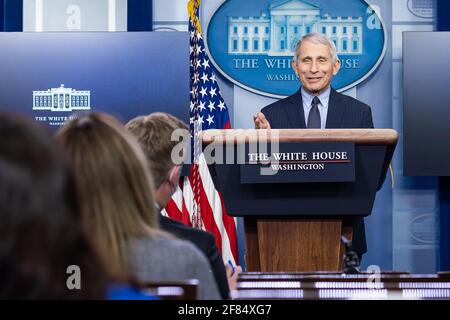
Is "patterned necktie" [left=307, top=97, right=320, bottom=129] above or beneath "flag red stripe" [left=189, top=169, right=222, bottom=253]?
above

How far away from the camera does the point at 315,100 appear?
4.86 m

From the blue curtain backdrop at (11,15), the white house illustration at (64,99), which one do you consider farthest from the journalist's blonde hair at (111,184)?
the blue curtain backdrop at (11,15)

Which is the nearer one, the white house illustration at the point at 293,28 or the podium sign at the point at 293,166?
the podium sign at the point at 293,166

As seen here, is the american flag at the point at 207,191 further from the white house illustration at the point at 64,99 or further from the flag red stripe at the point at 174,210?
the white house illustration at the point at 64,99

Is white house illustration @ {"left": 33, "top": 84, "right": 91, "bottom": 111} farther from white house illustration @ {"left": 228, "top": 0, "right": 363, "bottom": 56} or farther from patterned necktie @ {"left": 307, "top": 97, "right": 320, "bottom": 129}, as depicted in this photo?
patterned necktie @ {"left": 307, "top": 97, "right": 320, "bottom": 129}

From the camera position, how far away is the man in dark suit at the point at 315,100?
4.65 meters

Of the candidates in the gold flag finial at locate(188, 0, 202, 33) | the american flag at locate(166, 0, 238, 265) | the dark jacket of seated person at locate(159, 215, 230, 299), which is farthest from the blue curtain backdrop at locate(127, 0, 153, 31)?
the dark jacket of seated person at locate(159, 215, 230, 299)

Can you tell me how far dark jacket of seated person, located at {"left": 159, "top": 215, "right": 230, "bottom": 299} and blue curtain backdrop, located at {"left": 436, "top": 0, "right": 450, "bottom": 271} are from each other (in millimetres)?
4085

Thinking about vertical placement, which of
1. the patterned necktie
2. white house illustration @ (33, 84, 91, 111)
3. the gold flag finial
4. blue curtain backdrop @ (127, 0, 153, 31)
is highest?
blue curtain backdrop @ (127, 0, 153, 31)

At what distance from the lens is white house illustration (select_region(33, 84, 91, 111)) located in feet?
18.4

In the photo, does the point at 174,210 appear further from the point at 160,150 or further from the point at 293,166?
the point at 160,150
